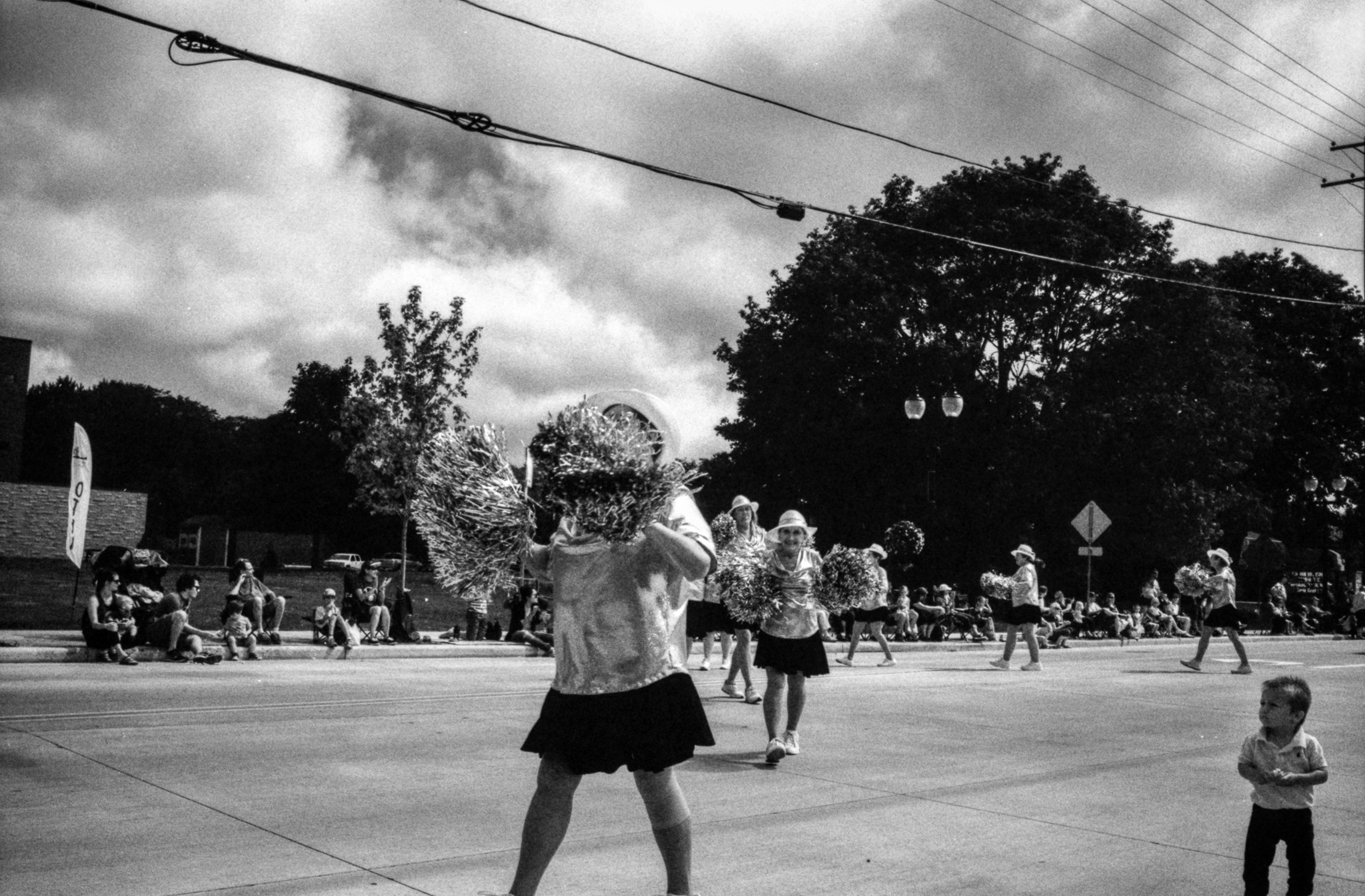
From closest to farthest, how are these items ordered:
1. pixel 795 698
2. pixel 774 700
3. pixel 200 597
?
pixel 774 700 < pixel 795 698 < pixel 200 597

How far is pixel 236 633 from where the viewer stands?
16297 mm

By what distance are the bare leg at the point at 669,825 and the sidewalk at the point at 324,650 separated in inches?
523

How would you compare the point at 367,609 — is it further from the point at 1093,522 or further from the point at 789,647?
the point at 1093,522

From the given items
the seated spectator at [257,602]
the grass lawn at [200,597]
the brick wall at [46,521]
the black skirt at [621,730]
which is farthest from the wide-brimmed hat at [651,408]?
the brick wall at [46,521]

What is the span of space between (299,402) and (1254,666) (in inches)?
2680

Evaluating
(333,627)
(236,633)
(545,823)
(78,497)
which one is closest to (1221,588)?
(333,627)

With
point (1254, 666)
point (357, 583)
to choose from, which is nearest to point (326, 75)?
point (357, 583)

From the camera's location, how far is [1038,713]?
37.4 feet

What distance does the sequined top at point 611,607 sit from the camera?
3.93 m

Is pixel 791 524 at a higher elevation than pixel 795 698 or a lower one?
higher

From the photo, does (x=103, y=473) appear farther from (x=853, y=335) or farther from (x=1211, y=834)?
(x=1211, y=834)

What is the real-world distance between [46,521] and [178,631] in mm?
39390

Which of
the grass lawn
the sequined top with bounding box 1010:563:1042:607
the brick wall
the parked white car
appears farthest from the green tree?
the parked white car

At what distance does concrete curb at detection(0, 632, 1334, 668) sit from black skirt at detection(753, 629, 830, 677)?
→ 4.22 meters
